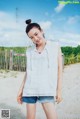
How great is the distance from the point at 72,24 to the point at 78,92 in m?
0.57

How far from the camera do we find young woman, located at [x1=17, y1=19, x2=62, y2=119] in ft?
8.60

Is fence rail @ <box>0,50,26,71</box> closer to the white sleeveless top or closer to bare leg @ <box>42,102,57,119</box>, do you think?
the white sleeveless top

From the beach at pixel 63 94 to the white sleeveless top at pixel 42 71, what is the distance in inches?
12.5

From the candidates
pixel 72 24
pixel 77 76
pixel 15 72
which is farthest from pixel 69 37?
pixel 15 72

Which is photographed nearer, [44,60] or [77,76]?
[44,60]

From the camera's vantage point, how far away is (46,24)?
305cm

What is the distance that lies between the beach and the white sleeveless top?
0.32 meters

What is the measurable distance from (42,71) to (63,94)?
16.3 inches

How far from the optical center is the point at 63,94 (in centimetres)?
306

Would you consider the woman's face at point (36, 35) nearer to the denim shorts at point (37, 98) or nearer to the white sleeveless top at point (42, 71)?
the white sleeveless top at point (42, 71)

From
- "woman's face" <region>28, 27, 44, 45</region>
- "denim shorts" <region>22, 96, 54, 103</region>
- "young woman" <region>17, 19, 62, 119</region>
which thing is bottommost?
"denim shorts" <region>22, 96, 54, 103</region>

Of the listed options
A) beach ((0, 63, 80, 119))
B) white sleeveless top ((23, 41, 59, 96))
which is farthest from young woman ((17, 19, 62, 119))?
beach ((0, 63, 80, 119))

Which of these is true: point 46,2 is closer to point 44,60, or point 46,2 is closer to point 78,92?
point 44,60

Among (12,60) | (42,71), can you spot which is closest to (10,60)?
(12,60)
